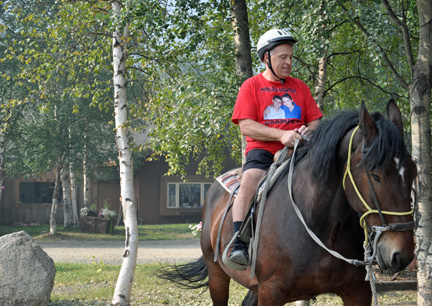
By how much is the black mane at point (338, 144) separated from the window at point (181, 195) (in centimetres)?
2604

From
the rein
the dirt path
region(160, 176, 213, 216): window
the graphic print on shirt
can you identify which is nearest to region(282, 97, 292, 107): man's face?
the graphic print on shirt

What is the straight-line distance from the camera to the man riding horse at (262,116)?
3.81 metres

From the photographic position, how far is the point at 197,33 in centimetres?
938

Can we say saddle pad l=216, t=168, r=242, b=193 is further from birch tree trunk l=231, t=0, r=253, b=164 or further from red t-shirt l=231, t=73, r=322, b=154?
birch tree trunk l=231, t=0, r=253, b=164

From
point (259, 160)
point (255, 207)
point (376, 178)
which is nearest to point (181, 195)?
point (259, 160)

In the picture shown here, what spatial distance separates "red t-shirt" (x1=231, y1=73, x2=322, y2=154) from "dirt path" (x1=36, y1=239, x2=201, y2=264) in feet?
33.8

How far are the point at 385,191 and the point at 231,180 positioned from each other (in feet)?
7.02

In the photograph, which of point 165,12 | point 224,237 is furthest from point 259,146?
point 165,12

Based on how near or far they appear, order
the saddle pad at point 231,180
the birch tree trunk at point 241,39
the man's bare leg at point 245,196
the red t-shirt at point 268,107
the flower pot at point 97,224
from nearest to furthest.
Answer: the man's bare leg at point 245,196, the red t-shirt at point 268,107, the saddle pad at point 231,180, the birch tree trunk at point 241,39, the flower pot at point 97,224

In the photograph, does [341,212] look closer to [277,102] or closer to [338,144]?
[338,144]

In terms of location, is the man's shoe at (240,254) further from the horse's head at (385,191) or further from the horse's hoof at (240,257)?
the horse's head at (385,191)

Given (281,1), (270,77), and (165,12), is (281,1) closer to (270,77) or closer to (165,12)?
(165,12)

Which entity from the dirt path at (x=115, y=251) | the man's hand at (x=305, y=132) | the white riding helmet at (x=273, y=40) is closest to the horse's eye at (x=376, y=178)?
the man's hand at (x=305, y=132)

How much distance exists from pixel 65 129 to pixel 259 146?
20.1 metres
